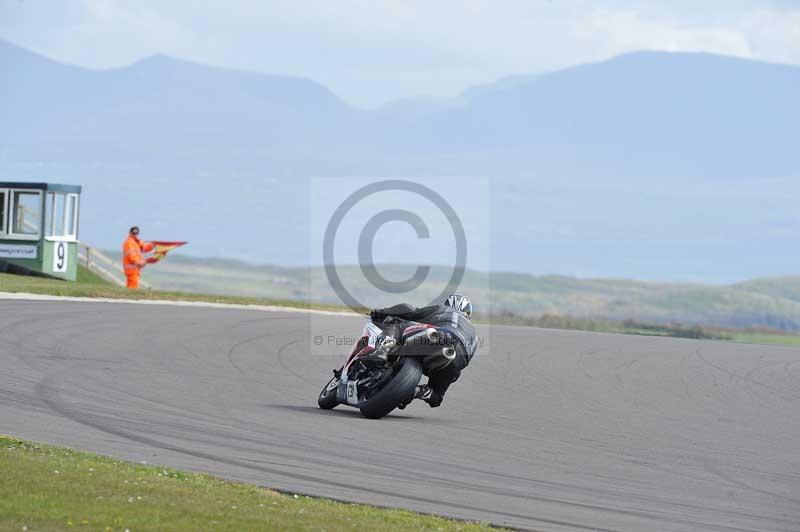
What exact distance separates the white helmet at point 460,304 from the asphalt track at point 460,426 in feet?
4.06

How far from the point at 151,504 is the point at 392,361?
19.3 ft

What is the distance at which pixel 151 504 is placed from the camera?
330 inches

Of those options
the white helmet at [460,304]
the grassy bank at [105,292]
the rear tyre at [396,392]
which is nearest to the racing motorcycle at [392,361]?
the rear tyre at [396,392]

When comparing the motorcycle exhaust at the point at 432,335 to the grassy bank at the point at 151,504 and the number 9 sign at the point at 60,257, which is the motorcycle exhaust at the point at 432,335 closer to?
the grassy bank at the point at 151,504

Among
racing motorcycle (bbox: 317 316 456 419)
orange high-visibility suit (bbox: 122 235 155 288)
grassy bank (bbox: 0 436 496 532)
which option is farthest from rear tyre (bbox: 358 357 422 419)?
orange high-visibility suit (bbox: 122 235 155 288)

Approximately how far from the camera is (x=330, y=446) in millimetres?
11719

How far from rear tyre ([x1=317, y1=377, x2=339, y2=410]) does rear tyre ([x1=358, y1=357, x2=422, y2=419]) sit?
0.70 m

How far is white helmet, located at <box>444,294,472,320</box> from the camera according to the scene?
47.7 feet

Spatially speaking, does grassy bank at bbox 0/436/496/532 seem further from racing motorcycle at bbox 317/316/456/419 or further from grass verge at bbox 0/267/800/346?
grass verge at bbox 0/267/800/346

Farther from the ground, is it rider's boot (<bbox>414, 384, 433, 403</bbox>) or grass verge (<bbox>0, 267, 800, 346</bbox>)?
grass verge (<bbox>0, 267, 800, 346</bbox>)

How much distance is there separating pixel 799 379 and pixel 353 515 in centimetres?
1537

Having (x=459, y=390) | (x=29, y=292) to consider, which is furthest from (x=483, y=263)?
(x=459, y=390)

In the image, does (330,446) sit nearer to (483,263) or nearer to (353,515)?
(353,515)

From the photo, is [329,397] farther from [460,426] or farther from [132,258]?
[132,258]
